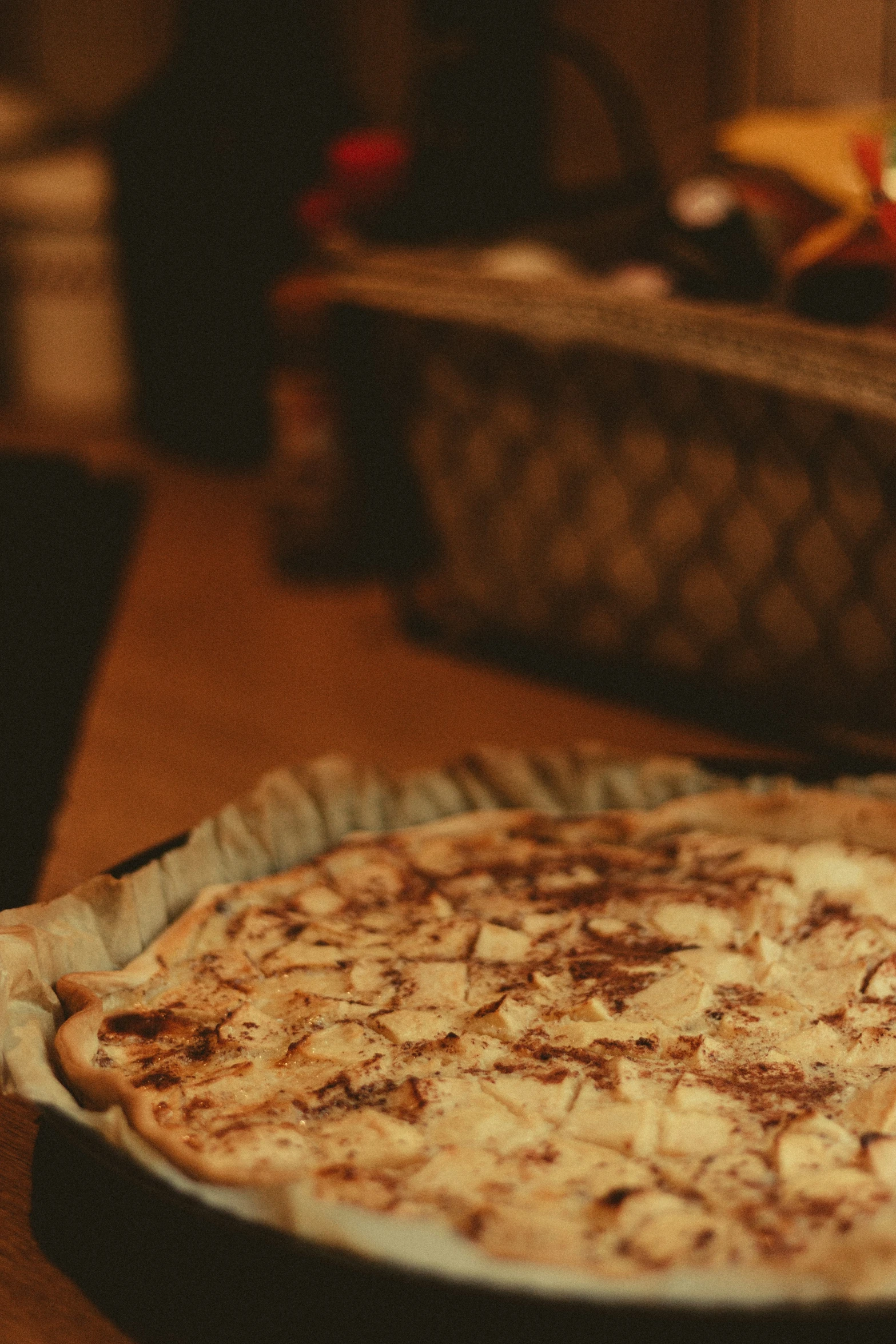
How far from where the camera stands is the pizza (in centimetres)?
66

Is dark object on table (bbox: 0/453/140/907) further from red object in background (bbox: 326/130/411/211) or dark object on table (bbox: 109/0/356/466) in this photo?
red object in background (bbox: 326/130/411/211)

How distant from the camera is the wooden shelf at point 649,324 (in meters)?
1.23

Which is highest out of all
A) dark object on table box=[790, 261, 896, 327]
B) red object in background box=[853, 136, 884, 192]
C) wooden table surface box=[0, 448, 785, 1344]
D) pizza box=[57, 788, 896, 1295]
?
red object in background box=[853, 136, 884, 192]

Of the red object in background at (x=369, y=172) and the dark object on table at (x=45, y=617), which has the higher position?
the red object in background at (x=369, y=172)

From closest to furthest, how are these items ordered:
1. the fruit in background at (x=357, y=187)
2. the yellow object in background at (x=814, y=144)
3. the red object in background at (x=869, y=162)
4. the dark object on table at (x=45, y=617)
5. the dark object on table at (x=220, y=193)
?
the red object in background at (x=869, y=162), the dark object on table at (x=45, y=617), the yellow object in background at (x=814, y=144), the fruit in background at (x=357, y=187), the dark object on table at (x=220, y=193)

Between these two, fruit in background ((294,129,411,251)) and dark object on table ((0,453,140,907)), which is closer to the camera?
dark object on table ((0,453,140,907))

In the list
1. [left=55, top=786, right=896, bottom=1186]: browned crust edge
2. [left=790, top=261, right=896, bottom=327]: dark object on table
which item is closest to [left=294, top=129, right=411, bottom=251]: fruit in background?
[left=790, top=261, right=896, bottom=327]: dark object on table

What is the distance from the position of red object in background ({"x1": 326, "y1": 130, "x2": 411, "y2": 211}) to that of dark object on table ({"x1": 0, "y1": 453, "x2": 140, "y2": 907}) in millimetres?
638

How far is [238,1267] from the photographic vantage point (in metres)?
0.61

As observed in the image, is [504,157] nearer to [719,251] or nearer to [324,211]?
[324,211]

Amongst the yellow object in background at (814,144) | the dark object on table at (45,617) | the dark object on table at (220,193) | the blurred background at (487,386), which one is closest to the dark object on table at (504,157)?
the blurred background at (487,386)

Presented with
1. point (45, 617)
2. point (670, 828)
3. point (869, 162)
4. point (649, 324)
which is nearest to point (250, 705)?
point (45, 617)

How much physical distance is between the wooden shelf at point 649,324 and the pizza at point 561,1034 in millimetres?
412

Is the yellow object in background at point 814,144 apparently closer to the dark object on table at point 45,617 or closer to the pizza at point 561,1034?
the pizza at point 561,1034
